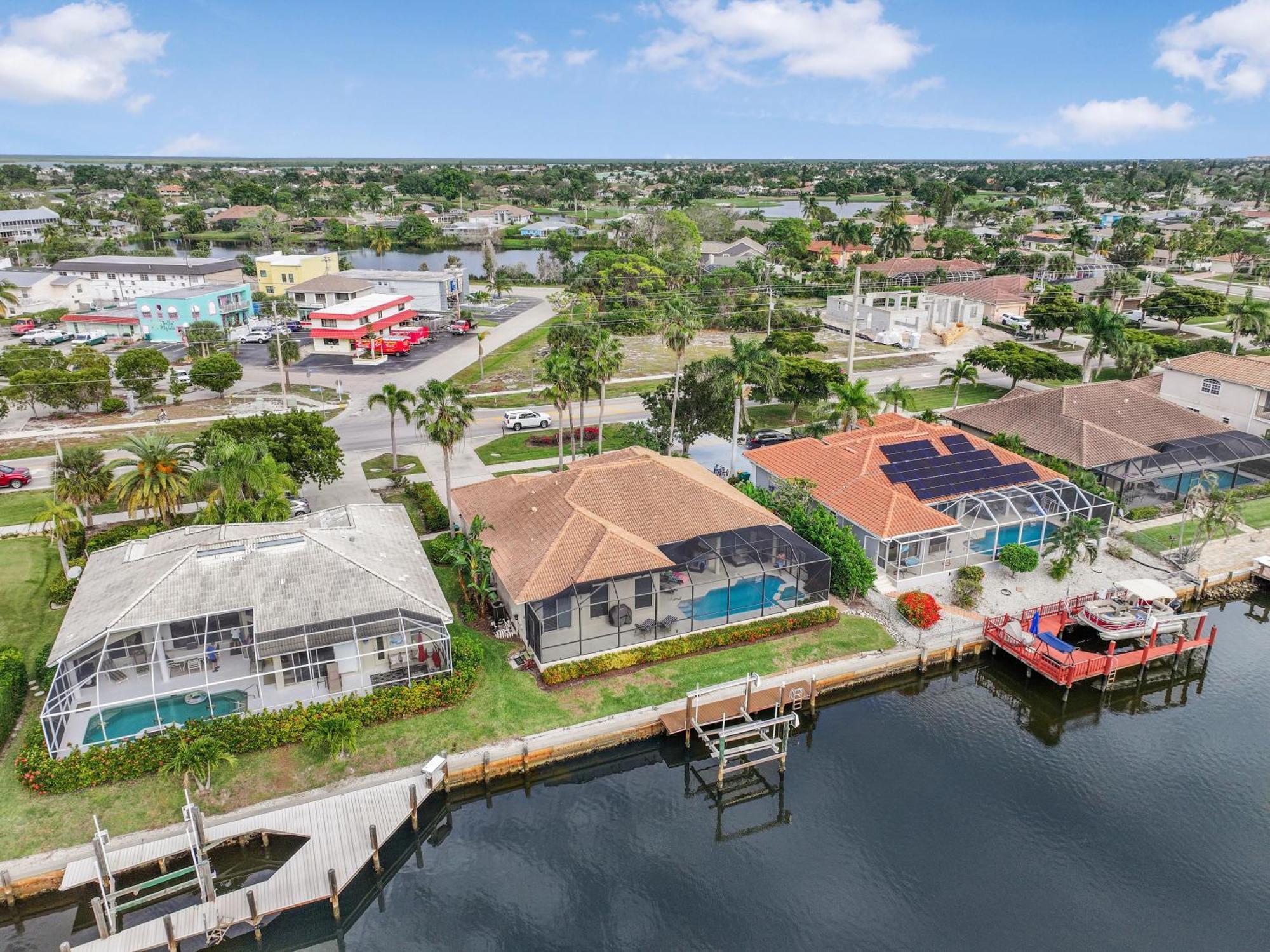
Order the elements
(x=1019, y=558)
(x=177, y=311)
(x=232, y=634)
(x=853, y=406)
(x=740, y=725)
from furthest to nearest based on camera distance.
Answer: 1. (x=177, y=311)
2. (x=853, y=406)
3. (x=1019, y=558)
4. (x=232, y=634)
5. (x=740, y=725)

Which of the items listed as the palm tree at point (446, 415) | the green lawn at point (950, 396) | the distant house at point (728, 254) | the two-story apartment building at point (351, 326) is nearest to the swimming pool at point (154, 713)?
the palm tree at point (446, 415)

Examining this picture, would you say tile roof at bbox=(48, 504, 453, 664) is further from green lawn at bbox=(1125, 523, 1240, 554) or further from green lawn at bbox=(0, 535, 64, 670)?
green lawn at bbox=(1125, 523, 1240, 554)

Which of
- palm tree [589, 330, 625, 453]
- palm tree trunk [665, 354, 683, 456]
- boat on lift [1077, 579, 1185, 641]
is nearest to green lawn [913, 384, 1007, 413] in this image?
palm tree trunk [665, 354, 683, 456]

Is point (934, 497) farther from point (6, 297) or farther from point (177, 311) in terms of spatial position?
point (6, 297)

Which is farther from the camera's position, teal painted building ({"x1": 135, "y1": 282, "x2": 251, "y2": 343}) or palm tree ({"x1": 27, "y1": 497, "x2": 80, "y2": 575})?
teal painted building ({"x1": 135, "y1": 282, "x2": 251, "y2": 343})

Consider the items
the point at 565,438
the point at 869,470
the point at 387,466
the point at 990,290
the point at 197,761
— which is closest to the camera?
the point at 197,761

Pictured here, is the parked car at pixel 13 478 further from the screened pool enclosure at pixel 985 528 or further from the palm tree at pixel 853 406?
the palm tree at pixel 853 406

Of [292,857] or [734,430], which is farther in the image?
[734,430]

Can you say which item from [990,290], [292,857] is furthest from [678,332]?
[990,290]
